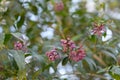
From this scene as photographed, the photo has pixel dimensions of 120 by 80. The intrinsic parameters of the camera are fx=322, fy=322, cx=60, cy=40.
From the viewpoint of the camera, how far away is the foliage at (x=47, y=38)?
4.17ft

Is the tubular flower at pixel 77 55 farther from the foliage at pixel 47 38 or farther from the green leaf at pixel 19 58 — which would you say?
the green leaf at pixel 19 58

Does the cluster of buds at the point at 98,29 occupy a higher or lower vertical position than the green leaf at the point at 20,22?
lower

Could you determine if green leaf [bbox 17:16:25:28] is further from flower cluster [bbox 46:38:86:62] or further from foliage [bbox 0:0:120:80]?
flower cluster [bbox 46:38:86:62]

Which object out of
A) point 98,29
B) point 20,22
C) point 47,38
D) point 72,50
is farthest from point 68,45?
point 47,38

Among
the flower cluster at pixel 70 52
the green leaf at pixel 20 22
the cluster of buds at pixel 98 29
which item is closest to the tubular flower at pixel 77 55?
the flower cluster at pixel 70 52

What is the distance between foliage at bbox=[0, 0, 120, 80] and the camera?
4.17 ft

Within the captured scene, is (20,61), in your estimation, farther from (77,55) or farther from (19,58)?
(77,55)

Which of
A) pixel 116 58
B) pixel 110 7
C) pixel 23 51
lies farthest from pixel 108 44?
pixel 110 7

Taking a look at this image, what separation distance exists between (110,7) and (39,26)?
1.87 meters

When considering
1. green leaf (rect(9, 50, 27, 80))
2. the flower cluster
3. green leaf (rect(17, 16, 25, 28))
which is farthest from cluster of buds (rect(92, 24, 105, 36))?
green leaf (rect(17, 16, 25, 28))

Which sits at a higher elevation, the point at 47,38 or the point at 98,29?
the point at 98,29

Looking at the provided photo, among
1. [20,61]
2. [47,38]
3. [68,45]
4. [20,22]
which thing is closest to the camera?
[20,61]

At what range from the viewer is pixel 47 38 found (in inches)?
86.8

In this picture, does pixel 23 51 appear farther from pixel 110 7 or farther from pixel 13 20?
pixel 110 7
